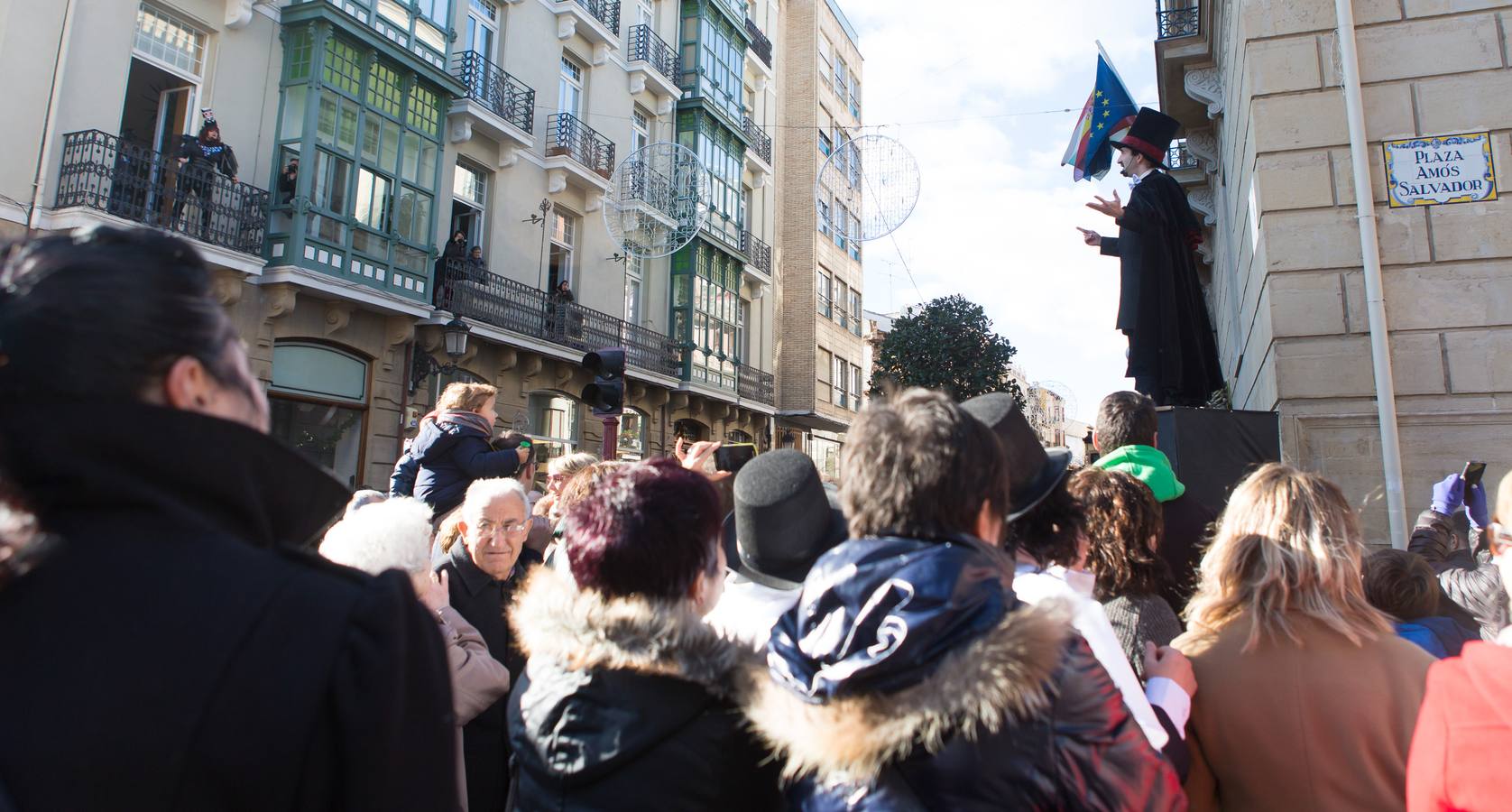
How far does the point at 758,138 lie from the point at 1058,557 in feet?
88.4

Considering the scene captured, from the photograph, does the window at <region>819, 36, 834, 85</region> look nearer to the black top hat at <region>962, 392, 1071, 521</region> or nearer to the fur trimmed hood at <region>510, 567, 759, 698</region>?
the black top hat at <region>962, 392, 1071, 521</region>

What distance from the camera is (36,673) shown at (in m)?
1.02

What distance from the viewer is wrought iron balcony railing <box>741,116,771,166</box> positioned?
2673cm

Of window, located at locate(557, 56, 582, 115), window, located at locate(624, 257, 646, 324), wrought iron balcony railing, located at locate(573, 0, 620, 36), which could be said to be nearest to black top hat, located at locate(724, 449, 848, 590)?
window, located at locate(557, 56, 582, 115)

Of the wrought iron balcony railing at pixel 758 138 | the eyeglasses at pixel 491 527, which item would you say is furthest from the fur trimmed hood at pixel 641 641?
the wrought iron balcony railing at pixel 758 138

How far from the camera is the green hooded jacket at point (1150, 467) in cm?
344

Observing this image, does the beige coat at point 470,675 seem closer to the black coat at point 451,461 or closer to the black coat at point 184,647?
the black coat at point 184,647

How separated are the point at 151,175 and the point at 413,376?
495 centimetres

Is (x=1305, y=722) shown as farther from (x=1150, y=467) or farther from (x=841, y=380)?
(x=841, y=380)

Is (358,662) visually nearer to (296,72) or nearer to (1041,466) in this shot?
(1041,466)

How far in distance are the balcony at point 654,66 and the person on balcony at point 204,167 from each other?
447 inches

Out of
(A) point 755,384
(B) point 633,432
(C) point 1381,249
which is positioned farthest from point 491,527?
(A) point 755,384

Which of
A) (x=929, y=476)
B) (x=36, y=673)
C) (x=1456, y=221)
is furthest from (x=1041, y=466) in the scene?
(x=1456, y=221)

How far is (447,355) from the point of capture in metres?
15.6
